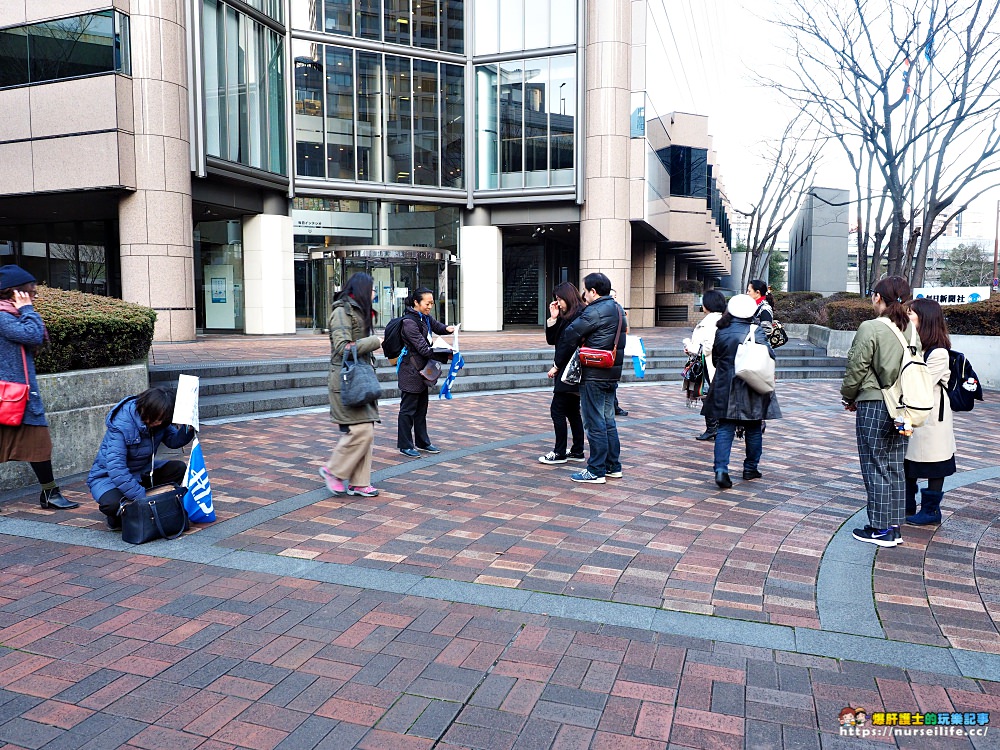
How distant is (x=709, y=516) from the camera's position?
5.74 metres

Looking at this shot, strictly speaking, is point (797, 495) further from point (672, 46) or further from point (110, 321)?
point (672, 46)

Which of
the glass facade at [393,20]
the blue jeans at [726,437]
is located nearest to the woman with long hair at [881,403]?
the blue jeans at [726,437]

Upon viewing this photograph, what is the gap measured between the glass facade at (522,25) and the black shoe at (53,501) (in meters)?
21.3

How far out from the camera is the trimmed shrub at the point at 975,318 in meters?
14.2

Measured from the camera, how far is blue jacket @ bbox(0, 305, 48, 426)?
Result: 17.7 ft

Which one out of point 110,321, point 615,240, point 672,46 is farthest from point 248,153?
point 672,46

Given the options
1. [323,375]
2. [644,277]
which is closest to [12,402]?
[323,375]

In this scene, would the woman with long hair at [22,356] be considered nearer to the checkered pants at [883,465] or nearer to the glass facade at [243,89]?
the checkered pants at [883,465]

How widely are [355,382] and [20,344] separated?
239 cm

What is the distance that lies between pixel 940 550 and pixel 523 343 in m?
14.3

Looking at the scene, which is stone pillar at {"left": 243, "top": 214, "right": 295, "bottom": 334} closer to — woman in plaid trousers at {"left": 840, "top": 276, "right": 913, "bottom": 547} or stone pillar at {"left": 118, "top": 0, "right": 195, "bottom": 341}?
stone pillar at {"left": 118, "top": 0, "right": 195, "bottom": 341}

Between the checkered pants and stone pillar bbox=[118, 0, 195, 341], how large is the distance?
1603cm

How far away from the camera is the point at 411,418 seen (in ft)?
25.9

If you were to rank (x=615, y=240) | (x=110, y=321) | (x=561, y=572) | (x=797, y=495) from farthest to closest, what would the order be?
(x=615, y=240) → (x=110, y=321) → (x=797, y=495) → (x=561, y=572)
